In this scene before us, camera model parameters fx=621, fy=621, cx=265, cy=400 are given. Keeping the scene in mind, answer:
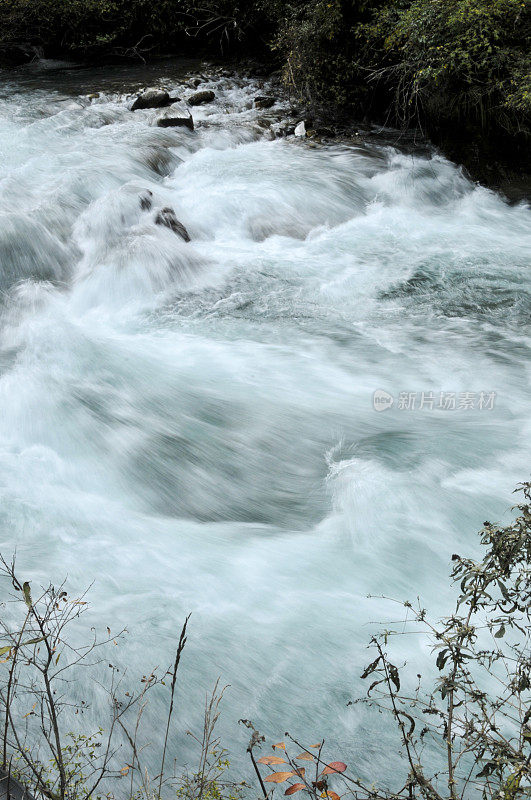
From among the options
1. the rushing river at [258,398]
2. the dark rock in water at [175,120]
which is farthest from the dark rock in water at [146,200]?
the dark rock in water at [175,120]

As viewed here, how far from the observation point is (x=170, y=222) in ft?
22.8

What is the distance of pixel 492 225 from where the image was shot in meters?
7.91

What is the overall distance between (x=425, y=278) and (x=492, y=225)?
82.9 inches

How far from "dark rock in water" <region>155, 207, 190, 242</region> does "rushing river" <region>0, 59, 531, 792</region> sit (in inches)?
6.2

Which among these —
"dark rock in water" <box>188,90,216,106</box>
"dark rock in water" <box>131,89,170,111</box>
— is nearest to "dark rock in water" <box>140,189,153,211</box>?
"dark rock in water" <box>131,89,170,111</box>

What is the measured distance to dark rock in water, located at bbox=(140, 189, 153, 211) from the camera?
23.4 feet

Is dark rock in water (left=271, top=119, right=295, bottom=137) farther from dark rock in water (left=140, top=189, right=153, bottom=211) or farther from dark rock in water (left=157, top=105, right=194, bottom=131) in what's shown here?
dark rock in water (left=140, top=189, right=153, bottom=211)

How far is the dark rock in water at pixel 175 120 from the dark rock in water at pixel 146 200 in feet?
9.71

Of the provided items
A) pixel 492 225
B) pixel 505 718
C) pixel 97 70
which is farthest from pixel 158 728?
pixel 97 70

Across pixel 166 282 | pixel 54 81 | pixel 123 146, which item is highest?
pixel 54 81

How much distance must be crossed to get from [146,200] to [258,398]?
3.57 m

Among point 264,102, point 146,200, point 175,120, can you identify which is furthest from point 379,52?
point 146,200

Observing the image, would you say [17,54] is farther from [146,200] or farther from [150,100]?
[146,200]

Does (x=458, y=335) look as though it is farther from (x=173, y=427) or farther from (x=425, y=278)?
(x=173, y=427)
